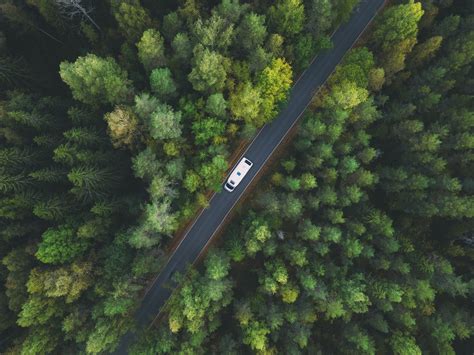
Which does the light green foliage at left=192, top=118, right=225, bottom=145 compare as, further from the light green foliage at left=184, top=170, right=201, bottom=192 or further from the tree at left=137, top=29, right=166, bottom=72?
the tree at left=137, top=29, right=166, bottom=72

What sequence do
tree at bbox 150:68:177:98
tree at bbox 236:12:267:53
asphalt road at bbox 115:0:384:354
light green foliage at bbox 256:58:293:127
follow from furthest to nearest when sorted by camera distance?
1. asphalt road at bbox 115:0:384:354
2. light green foliage at bbox 256:58:293:127
3. tree at bbox 236:12:267:53
4. tree at bbox 150:68:177:98

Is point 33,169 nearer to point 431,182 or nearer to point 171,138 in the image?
point 171,138

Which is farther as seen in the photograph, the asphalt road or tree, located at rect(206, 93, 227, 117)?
the asphalt road

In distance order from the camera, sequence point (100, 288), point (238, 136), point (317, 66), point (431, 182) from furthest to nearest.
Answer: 1. point (317, 66)
2. point (238, 136)
3. point (431, 182)
4. point (100, 288)

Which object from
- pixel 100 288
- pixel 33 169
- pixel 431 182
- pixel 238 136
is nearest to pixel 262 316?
pixel 100 288

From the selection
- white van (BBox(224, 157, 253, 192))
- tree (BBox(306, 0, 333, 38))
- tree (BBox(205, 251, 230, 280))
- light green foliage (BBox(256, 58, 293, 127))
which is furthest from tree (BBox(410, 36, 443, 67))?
tree (BBox(205, 251, 230, 280))

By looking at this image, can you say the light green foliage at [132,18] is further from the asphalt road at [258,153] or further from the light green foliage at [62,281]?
the light green foliage at [62,281]

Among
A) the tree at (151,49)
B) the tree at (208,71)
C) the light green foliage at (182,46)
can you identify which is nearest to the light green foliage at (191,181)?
the tree at (208,71)
